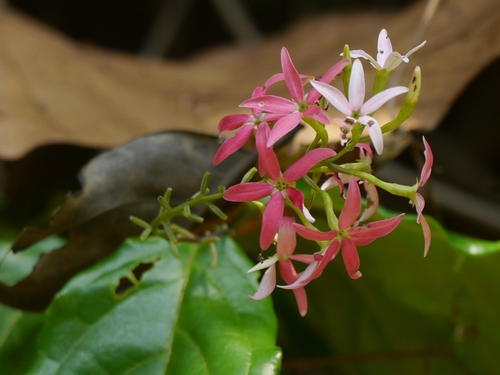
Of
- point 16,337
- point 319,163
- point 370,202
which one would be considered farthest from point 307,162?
point 16,337

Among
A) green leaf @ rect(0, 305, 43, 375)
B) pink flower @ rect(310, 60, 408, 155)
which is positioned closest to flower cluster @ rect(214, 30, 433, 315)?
pink flower @ rect(310, 60, 408, 155)

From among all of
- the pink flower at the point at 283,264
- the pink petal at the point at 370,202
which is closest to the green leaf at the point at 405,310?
the pink petal at the point at 370,202

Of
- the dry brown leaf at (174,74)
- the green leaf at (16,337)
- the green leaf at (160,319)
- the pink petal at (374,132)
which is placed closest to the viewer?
the pink petal at (374,132)

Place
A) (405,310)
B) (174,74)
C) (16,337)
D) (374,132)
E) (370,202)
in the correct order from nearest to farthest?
(374,132)
(370,202)
(16,337)
(405,310)
(174,74)

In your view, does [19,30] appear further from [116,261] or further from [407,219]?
[407,219]

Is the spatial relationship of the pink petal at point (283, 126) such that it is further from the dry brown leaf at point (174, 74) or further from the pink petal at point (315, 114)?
the dry brown leaf at point (174, 74)

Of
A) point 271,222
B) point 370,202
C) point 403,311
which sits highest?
point 271,222

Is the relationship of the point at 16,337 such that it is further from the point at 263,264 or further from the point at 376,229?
the point at 376,229

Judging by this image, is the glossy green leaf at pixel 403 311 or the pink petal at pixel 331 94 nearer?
the pink petal at pixel 331 94
